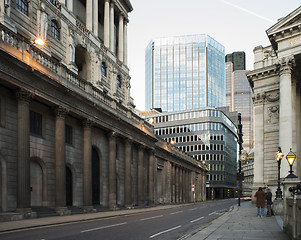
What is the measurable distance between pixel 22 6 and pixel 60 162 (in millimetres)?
12512

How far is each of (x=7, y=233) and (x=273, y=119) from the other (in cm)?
3823

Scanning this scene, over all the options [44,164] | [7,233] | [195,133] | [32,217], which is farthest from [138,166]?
[195,133]

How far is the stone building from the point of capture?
22703mm

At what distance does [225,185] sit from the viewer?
5408 inches

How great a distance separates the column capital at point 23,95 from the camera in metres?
22.9

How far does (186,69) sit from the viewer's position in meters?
196

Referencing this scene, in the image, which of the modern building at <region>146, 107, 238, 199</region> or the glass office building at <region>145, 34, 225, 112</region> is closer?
the modern building at <region>146, 107, 238, 199</region>

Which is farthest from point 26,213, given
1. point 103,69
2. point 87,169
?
point 103,69

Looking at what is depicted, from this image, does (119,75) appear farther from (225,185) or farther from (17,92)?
(225,185)

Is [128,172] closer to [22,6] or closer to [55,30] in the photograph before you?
[55,30]

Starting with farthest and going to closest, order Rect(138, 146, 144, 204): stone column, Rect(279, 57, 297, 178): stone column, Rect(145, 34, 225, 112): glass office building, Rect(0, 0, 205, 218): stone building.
Result: Rect(145, 34, 225, 112): glass office building
Rect(138, 146, 144, 204): stone column
Rect(279, 57, 297, 178): stone column
Rect(0, 0, 205, 218): stone building

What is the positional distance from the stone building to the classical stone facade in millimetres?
14739

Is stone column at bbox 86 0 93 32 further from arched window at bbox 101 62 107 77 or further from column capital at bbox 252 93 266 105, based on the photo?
column capital at bbox 252 93 266 105

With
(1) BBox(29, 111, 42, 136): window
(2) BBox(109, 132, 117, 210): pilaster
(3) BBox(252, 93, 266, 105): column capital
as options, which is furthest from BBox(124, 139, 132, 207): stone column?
(3) BBox(252, 93, 266, 105): column capital
